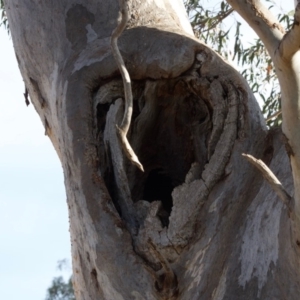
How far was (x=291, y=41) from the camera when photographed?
199 cm

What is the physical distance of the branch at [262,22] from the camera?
2157 millimetres

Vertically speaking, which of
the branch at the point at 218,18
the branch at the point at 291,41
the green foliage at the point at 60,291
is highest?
the green foliage at the point at 60,291

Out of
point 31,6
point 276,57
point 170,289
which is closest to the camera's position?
point 276,57

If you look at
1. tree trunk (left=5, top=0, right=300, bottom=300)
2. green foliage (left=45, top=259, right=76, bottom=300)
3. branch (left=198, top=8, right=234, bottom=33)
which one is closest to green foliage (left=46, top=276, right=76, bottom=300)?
green foliage (left=45, top=259, right=76, bottom=300)

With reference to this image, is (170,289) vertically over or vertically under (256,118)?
under

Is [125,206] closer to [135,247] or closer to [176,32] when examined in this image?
[135,247]

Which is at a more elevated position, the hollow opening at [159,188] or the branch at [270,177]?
the hollow opening at [159,188]

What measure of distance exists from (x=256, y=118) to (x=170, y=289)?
58 centimetres

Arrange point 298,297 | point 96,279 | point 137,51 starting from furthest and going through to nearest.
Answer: point 137,51 → point 96,279 → point 298,297

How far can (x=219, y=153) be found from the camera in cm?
258

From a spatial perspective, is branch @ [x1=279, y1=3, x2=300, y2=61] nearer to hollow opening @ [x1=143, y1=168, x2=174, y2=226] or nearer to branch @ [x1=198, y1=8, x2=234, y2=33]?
hollow opening @ [x1=143, y1=168, x2=174, y2=226]

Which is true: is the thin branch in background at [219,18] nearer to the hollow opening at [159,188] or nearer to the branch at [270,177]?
the hollow opening at [159,188]

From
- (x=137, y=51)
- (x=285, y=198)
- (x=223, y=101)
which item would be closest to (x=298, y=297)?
(x=285, y=198)

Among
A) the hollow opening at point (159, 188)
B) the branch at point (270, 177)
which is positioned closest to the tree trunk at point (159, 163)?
the hollow opening at point (159, 188)
